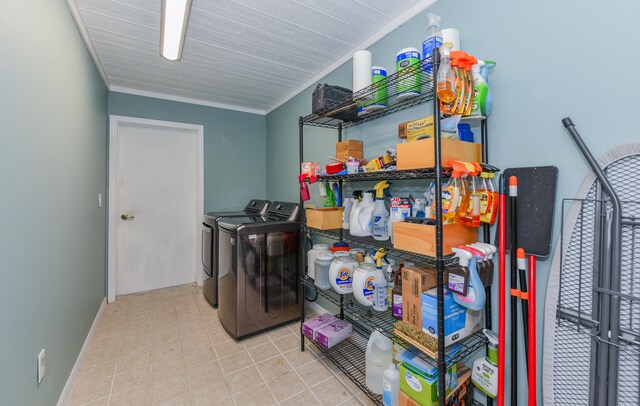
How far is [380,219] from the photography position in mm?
1644

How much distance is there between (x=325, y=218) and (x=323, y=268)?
14.1 inches

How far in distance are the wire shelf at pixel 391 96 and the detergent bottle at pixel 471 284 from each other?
748 mm

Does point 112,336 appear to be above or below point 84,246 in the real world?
below

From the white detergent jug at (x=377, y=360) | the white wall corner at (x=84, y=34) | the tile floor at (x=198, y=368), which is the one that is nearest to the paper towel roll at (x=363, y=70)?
the white detergent jug at (x=377, y=360)

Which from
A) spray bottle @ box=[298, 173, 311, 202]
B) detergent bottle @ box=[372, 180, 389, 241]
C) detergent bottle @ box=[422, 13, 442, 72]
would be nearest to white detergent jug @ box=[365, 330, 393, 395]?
detergent bottle @ box=[372, 180, 389, 241]

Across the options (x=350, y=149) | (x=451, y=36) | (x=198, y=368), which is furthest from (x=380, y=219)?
(x=198, y=368)

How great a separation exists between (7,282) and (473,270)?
1.82 metres

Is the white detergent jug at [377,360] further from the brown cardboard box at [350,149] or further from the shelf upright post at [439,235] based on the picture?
the brown cardboard box at [350,149]

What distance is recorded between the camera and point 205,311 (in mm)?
2740

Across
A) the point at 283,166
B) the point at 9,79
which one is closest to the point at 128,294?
the point at 283,166

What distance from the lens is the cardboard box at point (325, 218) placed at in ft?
6.22

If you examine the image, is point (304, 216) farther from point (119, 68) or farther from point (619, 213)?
point (119, 68)

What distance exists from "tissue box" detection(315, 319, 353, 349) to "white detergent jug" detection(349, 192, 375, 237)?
72 centimetres

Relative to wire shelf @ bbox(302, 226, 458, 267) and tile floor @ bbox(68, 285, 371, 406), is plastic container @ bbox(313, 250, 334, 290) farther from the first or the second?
tile floor @ bbox(68, 285, 371, 406)
